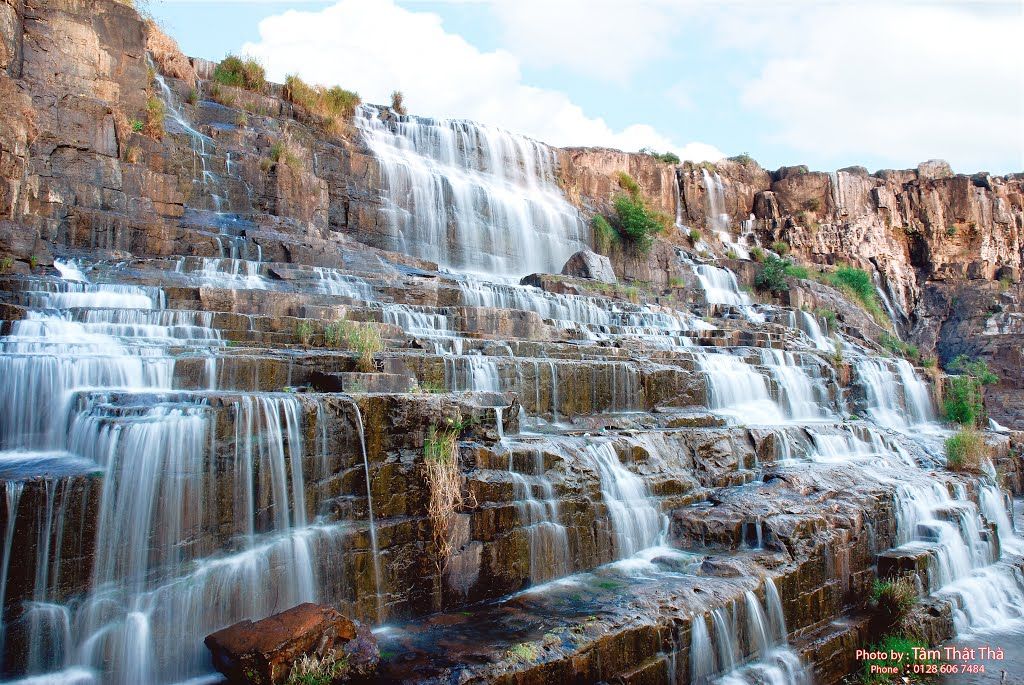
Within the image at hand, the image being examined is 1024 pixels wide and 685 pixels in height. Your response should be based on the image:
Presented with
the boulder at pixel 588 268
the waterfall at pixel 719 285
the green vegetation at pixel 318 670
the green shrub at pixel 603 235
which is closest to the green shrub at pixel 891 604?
the green vegetation at pixel 318 670

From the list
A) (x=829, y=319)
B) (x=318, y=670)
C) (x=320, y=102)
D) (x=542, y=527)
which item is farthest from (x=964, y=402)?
(x=320, y=102)

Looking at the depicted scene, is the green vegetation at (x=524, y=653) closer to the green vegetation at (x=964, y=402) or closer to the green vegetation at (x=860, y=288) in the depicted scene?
the green vegetation at (x=964, y=402)

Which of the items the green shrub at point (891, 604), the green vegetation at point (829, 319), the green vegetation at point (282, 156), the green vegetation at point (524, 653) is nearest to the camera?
the green vegetation at point (524, 653)

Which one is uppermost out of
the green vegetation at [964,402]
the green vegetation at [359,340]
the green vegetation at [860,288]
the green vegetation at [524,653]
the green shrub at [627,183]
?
the green shrub at [627,183]

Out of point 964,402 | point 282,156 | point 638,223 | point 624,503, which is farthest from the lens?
point 638,223

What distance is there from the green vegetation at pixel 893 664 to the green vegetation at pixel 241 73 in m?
18.6

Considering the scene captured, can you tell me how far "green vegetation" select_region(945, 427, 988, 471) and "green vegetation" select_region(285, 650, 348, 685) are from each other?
31.0 feet

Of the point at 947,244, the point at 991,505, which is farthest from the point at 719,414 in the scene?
the point at 947,244

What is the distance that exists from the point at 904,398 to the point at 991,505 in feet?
17.5

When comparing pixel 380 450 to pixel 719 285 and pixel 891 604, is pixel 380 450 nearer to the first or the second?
pixel 891 604

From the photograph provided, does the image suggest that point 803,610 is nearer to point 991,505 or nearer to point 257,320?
point 991,505

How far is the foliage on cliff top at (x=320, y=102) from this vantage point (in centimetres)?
1827

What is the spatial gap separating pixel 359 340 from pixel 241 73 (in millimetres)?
14278

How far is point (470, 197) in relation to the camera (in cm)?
1961
